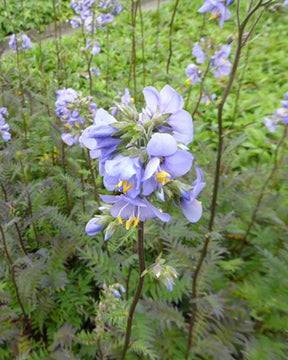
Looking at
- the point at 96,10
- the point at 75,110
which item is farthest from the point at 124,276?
the point at 96,10

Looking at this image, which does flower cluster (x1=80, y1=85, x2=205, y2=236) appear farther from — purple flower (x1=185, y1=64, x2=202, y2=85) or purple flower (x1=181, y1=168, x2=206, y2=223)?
purple flower (x1=185, y1=64, x2=202, y2=85)

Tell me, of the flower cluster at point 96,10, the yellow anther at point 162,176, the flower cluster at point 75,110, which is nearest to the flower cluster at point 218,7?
the flower cluster at point 75,110

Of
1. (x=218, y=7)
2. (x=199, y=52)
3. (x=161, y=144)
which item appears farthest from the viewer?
(x=199, y=52)

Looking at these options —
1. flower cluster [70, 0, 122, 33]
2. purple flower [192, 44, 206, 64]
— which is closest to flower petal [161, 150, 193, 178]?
purple flower [192, 44, 206, 64]

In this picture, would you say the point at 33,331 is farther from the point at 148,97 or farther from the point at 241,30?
the point at 241,30

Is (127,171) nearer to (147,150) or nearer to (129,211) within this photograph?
(147,150)

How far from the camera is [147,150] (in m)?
0.85

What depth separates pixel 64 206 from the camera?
280 cm

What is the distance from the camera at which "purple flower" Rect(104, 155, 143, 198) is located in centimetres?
85

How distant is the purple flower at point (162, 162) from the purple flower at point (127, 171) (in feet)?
0.08

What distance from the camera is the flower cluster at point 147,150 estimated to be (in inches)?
33.8

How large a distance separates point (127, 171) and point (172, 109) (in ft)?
0.78

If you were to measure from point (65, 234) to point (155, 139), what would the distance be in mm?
1750

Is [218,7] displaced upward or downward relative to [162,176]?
upward
